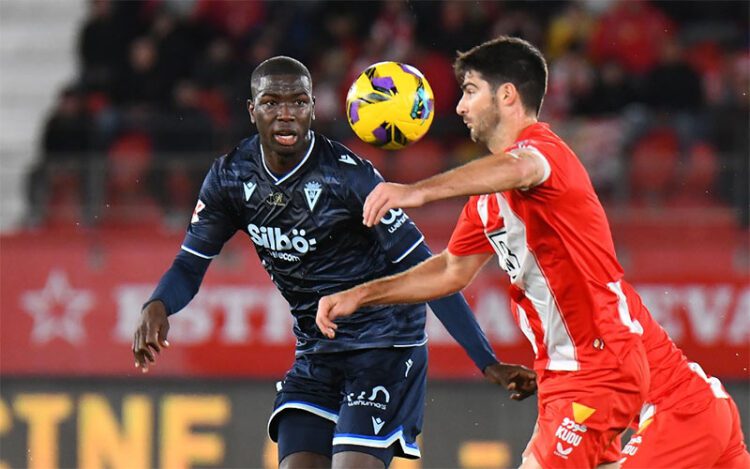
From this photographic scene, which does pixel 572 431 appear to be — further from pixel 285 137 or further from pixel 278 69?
pixel 278 69

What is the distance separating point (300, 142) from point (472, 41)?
6.65 meters

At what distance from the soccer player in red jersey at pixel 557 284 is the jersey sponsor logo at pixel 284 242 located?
579mm

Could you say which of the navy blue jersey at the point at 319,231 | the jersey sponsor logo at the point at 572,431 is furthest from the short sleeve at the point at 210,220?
the jersey sponsor logo at the point at 572,431

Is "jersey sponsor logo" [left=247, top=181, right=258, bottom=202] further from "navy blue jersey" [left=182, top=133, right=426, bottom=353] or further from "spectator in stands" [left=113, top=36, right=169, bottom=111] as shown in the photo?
"spectator in stands" [left=113, top=36, right=169, bottom=111]

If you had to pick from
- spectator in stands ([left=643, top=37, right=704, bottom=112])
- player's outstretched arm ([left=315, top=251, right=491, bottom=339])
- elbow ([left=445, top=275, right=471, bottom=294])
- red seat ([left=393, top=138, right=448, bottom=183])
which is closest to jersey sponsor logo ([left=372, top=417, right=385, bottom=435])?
player's outstretched arm ([left=315, top=251, right=491, bottom=339])

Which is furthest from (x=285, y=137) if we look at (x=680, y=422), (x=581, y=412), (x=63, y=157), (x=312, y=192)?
(x=63, y=157)

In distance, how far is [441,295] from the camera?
5418mm

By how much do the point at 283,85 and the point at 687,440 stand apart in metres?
2.21

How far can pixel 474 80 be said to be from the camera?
507 cm

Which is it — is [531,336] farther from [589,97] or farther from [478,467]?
[589,97]

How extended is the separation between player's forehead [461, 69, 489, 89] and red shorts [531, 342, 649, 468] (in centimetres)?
114

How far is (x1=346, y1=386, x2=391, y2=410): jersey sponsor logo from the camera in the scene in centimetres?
564

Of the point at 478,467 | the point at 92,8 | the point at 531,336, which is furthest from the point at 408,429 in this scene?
the point at 92,8

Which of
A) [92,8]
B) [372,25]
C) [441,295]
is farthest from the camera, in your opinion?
[92,8]
